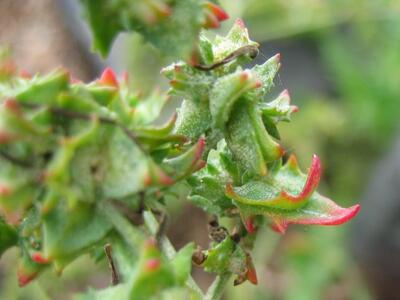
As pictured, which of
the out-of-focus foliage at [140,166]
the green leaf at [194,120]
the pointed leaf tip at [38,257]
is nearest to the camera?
the out-of-focus foliage at [140,166]

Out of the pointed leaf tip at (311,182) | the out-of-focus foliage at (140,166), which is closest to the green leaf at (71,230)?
the out-of-focus foliage at (140,166)

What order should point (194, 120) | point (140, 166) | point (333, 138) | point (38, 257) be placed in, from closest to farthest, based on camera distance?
point (140, 166) → point (38, 257) → point (194, 120) → point (333, 138)

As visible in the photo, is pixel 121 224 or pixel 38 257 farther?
pixel 38 257

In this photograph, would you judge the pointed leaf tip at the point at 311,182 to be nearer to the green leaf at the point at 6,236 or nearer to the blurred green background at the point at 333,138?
the green leaf at the point at 6,236

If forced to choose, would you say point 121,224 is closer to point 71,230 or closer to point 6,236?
point 71,230

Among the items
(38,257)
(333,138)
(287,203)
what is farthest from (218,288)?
(333,138)

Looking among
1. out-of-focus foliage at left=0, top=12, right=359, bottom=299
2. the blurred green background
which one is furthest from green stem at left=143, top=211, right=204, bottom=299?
the blurred green background
